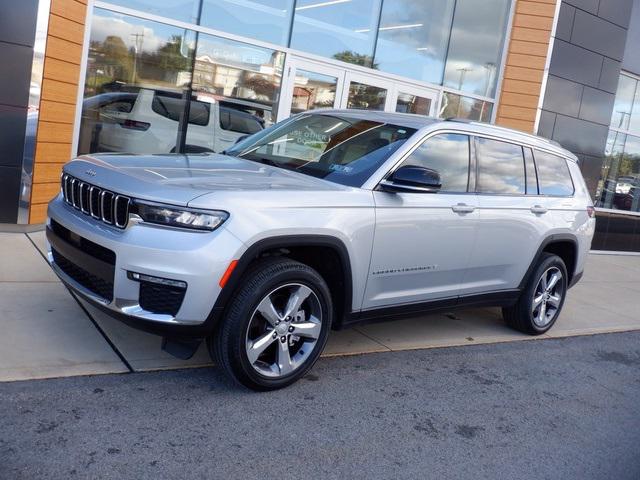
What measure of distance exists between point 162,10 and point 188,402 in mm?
6406

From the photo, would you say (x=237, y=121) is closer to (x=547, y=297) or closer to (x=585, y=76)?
(x=547, y=297)

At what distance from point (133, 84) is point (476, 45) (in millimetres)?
6576

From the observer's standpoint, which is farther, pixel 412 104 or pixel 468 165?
pixel 412 104

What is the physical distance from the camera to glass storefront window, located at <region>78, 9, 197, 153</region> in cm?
822

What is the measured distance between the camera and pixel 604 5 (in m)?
12.7

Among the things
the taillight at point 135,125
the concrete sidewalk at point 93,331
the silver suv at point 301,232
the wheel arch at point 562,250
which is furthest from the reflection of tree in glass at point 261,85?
the wheel arch at point 562,250

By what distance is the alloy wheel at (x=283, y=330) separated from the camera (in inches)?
153

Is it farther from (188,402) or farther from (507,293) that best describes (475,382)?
(188,402)

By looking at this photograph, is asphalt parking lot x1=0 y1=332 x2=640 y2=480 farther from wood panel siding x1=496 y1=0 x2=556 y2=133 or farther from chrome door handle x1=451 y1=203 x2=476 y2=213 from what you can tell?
wood panel siding x1=496 y1=0 x2=556 y2=133

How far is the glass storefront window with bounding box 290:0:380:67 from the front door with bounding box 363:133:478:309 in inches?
221

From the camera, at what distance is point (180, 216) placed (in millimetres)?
3537

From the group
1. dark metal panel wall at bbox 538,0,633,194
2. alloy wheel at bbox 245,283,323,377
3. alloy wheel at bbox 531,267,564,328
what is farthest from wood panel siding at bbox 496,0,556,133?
alloy wheel at bbox 245,283,323,377

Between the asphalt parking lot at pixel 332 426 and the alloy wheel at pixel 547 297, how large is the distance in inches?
46.3

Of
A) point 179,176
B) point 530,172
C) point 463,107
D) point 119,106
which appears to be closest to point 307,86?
point 119,106
